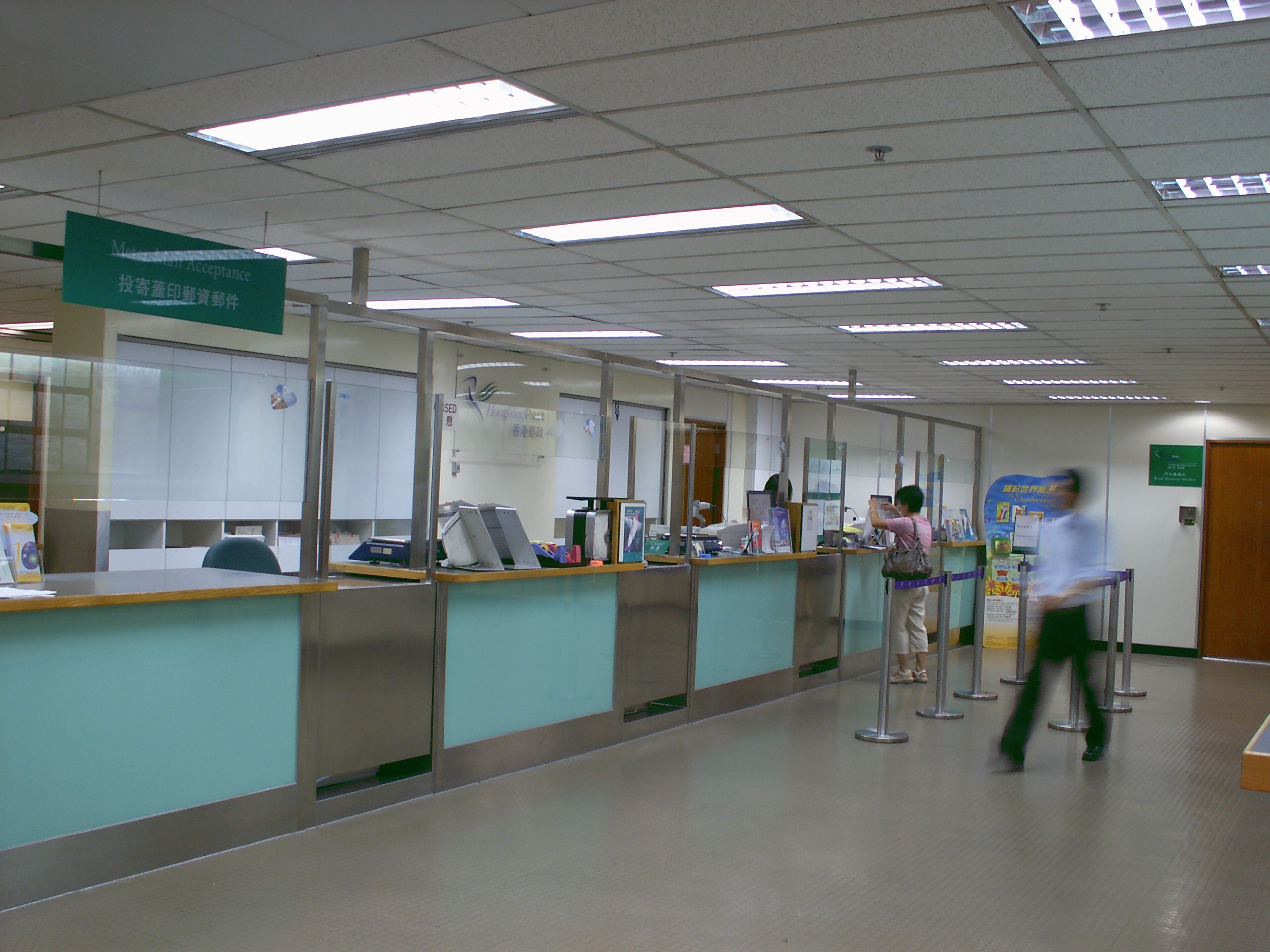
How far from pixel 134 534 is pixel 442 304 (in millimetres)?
2760

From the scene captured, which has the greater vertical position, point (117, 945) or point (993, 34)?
point (993, 34)

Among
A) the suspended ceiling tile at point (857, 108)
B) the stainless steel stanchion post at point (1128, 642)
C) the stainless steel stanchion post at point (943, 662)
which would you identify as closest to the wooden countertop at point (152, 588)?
the suspended ceiling tile at point (857, 108)

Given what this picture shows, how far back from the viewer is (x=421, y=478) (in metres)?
4.88

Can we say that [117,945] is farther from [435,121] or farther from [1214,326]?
[1214,326]

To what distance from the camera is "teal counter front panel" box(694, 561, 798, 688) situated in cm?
673

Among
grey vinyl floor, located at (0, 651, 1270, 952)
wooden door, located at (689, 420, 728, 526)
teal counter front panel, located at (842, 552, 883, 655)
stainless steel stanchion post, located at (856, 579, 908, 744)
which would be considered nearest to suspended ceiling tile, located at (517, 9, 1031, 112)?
grey vinyl floor, located at (0, 651, 1270, 952)

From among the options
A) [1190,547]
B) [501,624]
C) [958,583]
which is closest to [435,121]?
[501,624]

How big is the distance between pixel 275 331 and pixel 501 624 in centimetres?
174

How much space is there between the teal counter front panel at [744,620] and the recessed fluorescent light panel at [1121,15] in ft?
13.9

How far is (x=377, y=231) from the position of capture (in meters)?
5.57

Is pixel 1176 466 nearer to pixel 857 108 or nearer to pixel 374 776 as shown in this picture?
pixel 857 108

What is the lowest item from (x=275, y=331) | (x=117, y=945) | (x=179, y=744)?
(x=117, y=945)

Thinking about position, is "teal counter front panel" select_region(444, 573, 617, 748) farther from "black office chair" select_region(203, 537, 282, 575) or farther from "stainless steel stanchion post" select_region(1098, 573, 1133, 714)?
"stainless steel stanchion post" select_region(1098, 573, 1133, 714)

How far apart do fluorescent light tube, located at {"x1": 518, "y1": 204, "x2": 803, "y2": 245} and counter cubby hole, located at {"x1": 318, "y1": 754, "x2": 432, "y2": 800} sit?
268 cm
